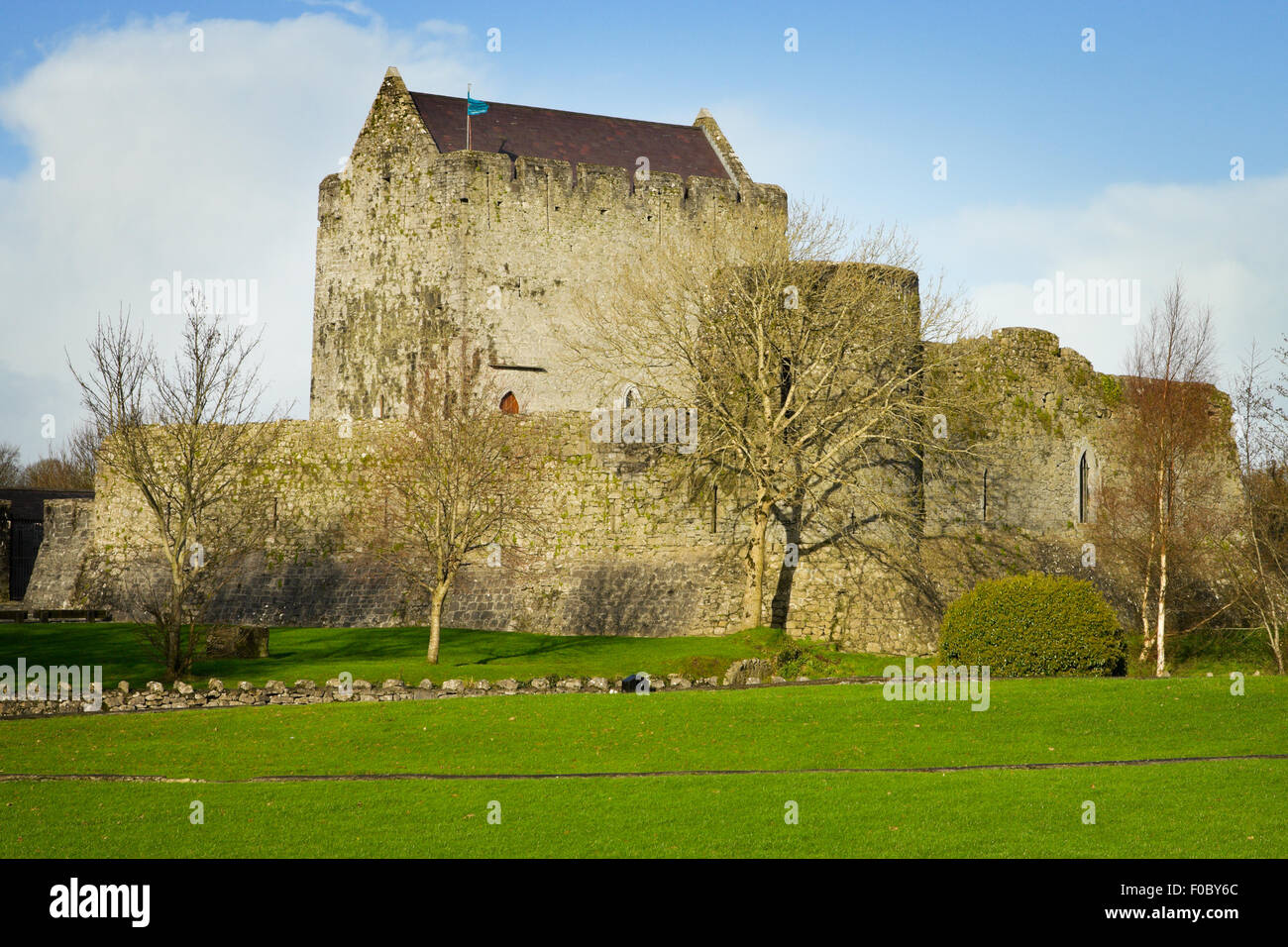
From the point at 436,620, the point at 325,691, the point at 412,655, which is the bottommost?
the point at 325,691

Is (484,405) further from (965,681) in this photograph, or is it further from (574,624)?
(965,681)

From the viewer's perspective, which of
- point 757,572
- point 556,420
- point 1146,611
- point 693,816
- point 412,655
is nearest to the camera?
point 693,816

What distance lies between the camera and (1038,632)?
73.0ft

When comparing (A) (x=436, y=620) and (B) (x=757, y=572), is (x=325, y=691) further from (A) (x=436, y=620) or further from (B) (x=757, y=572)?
(B) (x=757, y=572)

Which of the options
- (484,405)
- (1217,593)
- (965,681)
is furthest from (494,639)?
(1217,593)

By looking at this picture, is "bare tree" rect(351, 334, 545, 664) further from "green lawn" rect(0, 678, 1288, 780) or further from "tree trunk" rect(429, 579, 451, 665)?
"green lawn" rect(0, 678, 1288, 780)

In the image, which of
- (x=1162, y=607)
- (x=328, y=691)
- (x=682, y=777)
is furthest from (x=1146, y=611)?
(x=682, y=777)

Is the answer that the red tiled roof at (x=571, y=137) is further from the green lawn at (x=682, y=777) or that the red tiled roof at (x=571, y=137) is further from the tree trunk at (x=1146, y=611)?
the green lawn at (x=682, y=777)

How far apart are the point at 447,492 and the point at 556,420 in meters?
5.03

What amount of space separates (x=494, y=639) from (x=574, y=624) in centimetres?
207

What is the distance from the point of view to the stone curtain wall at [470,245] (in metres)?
39.8

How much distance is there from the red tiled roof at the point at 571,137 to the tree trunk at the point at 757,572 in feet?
53.7

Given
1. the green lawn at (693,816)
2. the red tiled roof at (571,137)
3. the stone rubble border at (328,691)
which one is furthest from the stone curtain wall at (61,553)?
the green lawn at (693,816)

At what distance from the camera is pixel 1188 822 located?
1184 cm
